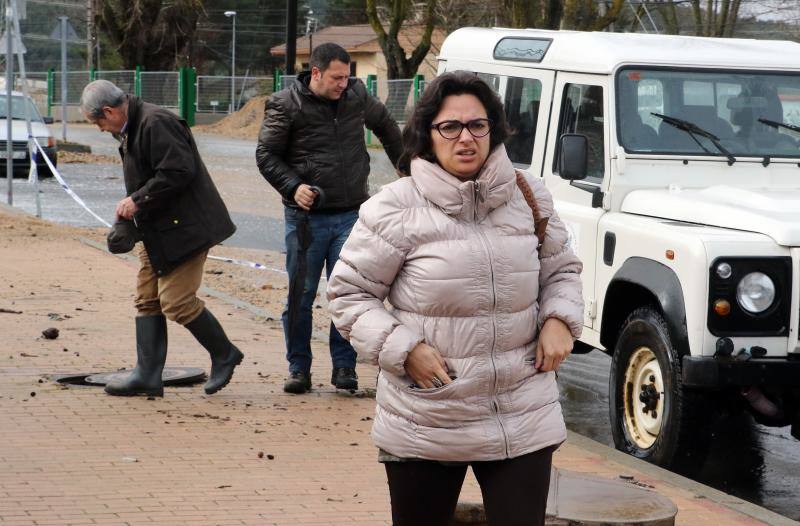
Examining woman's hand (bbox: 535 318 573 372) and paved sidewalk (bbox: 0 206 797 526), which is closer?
woman's hand (bbox: 535 318 573 372)

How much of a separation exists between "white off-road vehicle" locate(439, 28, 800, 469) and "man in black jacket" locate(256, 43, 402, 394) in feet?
4.08

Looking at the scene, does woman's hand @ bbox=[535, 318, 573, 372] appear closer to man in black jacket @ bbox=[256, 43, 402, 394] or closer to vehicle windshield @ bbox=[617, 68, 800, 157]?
man in black jacket @ bbox=[256, 43, 402, 394]

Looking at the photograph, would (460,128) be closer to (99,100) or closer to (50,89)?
(99,100)

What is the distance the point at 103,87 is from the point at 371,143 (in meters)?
33.2

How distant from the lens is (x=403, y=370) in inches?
142

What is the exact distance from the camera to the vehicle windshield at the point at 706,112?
7957 mm

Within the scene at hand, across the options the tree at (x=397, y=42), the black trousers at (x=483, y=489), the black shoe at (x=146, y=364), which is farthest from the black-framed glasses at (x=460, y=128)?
the tree at (x=397, y=42)

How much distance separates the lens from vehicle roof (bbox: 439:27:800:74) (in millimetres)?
8102

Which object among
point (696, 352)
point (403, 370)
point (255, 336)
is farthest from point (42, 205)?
point (403, 370)

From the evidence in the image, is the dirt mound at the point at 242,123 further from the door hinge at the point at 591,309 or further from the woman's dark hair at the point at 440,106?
the woman's dark hair at the point at 440,106

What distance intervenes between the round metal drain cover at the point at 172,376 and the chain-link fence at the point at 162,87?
46860mm

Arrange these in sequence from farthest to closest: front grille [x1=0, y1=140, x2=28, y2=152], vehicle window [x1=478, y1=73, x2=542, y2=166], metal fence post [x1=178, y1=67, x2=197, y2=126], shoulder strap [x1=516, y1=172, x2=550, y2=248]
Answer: metal fence post [x1=178, y1=67, x2=197, y2=126] → front grille [x1=0, y1=140, x2=28, y2=152] → vehicle window [x1=478, y1=73, x2=542, y2=166] → shoulder strap [x1=516, y1=172, x2=550, y2=248]

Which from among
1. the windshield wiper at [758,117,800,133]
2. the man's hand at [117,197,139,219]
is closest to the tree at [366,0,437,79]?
the windshield wiper at [758,117,800,133]

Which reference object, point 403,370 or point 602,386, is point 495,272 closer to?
point 403,370
